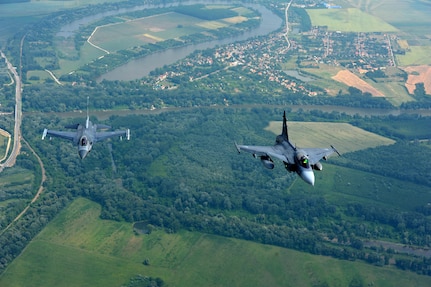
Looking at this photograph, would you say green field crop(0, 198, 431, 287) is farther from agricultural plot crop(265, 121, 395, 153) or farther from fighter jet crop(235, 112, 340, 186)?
agricultural plot crop(265, 121, 395, 153)

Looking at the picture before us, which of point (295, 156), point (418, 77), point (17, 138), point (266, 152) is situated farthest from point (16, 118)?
point (418, 77)

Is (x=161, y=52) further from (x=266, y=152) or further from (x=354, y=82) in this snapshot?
(x=266, y=152)

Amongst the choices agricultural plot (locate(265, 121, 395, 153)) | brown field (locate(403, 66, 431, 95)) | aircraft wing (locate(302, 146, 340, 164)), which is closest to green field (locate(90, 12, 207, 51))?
brown field (locate(403, 66, 431, 95))

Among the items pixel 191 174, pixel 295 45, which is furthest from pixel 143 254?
pixel 295 45

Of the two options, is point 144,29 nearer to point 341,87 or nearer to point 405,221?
point 341,87

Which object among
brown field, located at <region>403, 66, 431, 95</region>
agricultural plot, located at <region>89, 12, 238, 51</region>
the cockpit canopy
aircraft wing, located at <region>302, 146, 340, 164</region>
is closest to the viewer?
the cockpit canopy

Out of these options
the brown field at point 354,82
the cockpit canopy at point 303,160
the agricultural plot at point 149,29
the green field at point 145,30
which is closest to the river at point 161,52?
the agricultural plot at point 149,29
